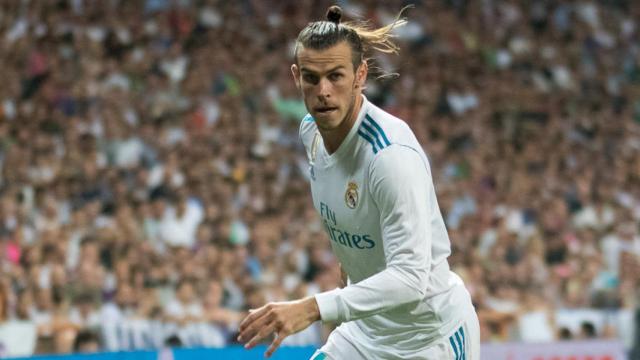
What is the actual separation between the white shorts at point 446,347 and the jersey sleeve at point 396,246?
0.57 m

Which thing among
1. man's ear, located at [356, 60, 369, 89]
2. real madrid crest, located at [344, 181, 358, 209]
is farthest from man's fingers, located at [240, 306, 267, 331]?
man's ear, located at [356, 60, 369, 89]

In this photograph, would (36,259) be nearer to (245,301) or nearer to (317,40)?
(245,301)

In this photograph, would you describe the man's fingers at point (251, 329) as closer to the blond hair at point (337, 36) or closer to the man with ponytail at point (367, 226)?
the man with ponytail at point (367, 226)

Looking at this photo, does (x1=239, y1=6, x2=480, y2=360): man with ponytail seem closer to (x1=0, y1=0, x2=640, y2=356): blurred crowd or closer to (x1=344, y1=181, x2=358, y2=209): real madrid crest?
(x1=344, y1=181, x2=358, y2=209): real madrid crest

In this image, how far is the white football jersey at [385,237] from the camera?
12.8 ft

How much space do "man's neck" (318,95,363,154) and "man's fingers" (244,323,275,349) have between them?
0.97m

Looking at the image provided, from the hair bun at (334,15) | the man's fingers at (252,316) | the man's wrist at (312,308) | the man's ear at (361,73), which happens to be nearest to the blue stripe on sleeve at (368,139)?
the man's ear at (361,73)

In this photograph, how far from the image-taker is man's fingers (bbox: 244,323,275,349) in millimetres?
3602

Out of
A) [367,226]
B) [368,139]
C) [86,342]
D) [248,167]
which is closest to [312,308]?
[367,226]

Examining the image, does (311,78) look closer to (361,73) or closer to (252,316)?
(361,73)

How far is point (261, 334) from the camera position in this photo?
11.8 feet

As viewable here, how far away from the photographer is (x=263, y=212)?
1086 cm

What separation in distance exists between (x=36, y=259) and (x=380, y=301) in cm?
588

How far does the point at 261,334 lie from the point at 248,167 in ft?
25.6
